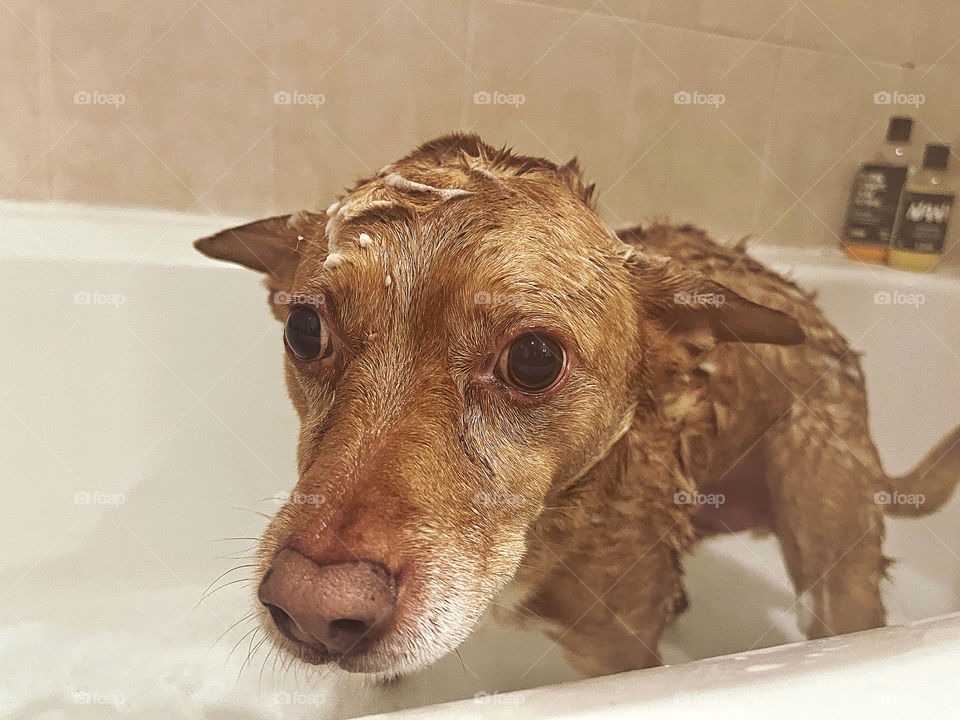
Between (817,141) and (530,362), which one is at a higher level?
(817,141)

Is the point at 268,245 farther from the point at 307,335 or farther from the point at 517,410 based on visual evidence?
the point at 517,410

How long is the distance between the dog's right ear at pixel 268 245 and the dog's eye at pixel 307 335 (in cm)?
21

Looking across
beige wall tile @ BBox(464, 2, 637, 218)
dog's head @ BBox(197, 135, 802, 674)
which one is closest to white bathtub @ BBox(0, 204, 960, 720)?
dog's head @ BBox(197, 135, 802, 674)

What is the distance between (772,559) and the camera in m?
2.10

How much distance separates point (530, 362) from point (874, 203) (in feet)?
6.35

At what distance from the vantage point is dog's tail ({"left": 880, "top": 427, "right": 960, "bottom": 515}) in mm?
1721

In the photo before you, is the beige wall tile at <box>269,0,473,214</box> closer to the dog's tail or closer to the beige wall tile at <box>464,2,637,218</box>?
the beige wall tile at <box>464,2,637,218</box>

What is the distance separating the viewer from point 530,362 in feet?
3.72

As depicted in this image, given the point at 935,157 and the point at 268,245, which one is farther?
the point at 935,157

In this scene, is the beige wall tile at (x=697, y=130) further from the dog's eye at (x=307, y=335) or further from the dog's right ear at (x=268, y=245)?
the dog's eye at (x=307, y=335)

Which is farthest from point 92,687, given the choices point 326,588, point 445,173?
point 445,173

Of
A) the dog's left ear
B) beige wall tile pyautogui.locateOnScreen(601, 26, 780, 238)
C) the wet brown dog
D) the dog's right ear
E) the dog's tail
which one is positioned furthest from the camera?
beige wall tile pyautogui.locateOnScreen(601, 26, 780, 238)

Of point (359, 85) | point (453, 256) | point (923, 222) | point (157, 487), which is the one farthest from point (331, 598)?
point (923, 222)

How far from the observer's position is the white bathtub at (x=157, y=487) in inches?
71.4
